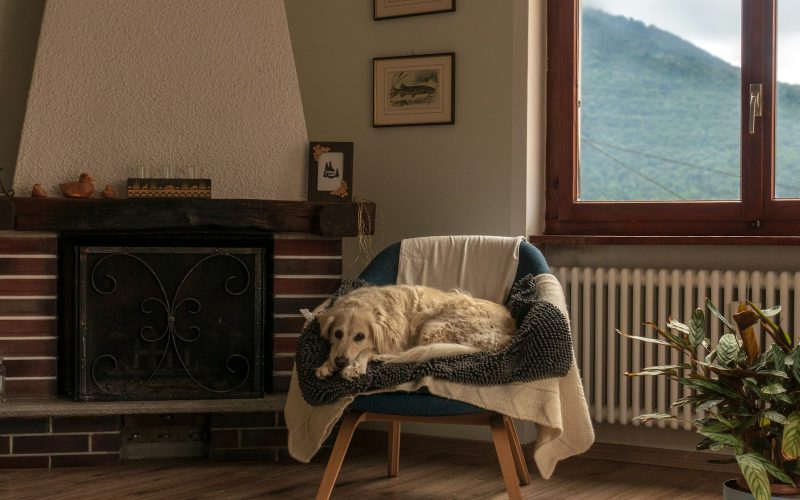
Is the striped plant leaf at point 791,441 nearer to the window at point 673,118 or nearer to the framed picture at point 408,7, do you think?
the window at point 673,118

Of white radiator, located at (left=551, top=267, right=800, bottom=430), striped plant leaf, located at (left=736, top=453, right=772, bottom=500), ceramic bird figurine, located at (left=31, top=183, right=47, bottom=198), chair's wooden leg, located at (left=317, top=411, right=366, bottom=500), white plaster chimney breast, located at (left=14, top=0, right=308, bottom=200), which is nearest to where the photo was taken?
striped plant leaf, located at (left=736, top=453, right=772, bottom=500)

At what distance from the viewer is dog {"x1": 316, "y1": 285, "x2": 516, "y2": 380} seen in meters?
2.67

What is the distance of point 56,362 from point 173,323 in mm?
449

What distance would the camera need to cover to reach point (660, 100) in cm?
358

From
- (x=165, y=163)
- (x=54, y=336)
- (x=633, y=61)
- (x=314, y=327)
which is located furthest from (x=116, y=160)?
(x=633, y=61)

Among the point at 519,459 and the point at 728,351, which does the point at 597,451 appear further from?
the point at 728,351

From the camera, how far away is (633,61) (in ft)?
11.9

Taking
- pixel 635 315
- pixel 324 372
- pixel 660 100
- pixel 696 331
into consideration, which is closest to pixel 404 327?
pixel 324 372

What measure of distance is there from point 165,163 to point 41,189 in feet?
1.48

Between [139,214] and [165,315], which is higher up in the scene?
[139,214]

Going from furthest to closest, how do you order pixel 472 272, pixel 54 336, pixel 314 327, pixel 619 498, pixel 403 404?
pixel 54 336 → pixel 472 272 → pixel 619 498 → pixel 314 327 → pixel 403 404

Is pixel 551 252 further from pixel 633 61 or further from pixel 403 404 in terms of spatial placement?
pixel 403 404

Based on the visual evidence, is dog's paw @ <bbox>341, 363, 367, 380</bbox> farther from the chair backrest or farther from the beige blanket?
the chair backrest

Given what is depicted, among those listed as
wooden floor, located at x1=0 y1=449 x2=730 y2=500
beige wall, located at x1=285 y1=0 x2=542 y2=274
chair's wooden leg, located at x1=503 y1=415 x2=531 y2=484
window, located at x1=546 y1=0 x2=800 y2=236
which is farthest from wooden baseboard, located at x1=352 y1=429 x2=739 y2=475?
window, located at x1=546 y1=0 x2=800 y2=236
